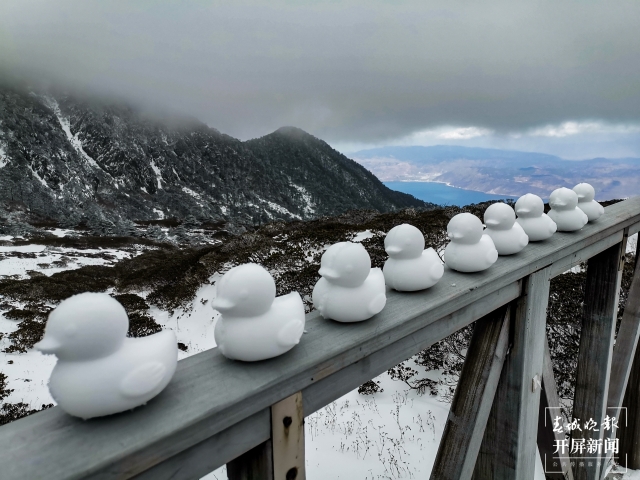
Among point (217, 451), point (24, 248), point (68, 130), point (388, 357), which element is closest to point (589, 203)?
point (388, 357)

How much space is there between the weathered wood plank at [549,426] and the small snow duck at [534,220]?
467 millimetres

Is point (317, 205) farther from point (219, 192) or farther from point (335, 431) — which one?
point (335, 431)

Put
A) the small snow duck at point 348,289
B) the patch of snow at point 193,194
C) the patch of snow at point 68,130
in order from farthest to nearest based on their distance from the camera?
the patch of snow at point 193,194, the patch of snow at point 68,130, the small snow duck at point 348,289

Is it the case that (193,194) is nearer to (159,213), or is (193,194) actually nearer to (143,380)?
(159,213)

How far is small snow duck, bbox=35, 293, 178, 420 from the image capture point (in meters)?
0.59

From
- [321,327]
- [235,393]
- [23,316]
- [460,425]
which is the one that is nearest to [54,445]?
[235,393]

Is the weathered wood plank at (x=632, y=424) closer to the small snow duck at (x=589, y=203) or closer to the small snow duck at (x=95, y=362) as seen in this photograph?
the small snow duck at (x=589, y=203)

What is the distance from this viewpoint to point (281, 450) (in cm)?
77

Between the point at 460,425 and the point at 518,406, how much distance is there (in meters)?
0.27

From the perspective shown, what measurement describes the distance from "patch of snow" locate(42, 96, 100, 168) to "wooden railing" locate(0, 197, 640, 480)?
5388cm

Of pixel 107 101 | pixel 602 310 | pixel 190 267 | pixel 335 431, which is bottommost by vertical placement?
pixel 335 431

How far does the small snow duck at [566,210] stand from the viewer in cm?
169

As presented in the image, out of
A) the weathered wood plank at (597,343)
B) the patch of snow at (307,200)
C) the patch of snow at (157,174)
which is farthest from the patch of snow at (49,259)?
the patch of snow at (307,200)

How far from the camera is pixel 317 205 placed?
192ft
